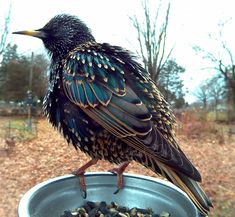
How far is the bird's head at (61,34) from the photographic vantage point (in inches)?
37.0

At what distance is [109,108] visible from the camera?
0.77 m

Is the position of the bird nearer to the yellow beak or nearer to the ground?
the yellow beak

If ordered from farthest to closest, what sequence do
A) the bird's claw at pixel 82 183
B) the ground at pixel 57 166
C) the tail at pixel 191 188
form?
the ground at pixel 57 166
the bird's claw at pixel 82 183
the tail at pixel 191 188

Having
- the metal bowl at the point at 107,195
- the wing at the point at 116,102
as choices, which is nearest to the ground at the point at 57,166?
the metal bowl at the point at 107,195

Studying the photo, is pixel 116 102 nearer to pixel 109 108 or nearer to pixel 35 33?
pixel 109 108

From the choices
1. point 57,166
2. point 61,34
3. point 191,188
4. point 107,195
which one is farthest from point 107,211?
point 57,166

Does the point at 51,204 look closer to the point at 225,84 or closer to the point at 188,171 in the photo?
the point at 188,171

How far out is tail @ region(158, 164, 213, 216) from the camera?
0.70 metres

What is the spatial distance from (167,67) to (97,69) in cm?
223

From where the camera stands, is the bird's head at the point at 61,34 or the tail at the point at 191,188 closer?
the tail at the point at 191,188

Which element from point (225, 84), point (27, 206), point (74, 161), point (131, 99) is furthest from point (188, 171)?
point (225, 84)

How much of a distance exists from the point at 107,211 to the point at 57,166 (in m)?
2.18

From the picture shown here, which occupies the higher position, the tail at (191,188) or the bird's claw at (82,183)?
the tail at (191,188)

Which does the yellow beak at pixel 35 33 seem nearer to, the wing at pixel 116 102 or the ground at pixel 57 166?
the wing at pixel 116 102
